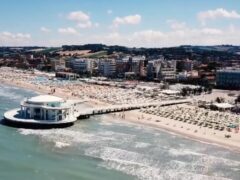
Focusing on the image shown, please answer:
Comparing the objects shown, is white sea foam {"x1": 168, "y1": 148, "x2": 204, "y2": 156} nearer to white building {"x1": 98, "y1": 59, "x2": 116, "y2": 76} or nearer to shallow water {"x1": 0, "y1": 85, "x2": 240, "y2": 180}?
shallow water {"x1": 0, "y1": 85, "x2": 240, "y2": 180}

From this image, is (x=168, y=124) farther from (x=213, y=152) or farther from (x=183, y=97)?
(x=183, y=97)

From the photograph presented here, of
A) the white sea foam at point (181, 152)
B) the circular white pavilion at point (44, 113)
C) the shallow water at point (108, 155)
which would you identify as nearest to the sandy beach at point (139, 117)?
the shallow water at point (108, 155)

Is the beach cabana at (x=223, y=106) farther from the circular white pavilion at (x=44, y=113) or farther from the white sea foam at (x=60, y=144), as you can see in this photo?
the white sea foam at (x=60, y=144)

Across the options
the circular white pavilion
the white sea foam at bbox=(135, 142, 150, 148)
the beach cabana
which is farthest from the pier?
the white sea foam at bbox=(135, 142, 150, 148)

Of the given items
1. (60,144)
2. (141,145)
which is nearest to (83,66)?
(60,144)

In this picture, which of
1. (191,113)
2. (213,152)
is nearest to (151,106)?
(191,113)
